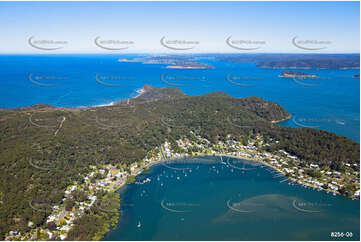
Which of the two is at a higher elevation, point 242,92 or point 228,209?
point 242,92

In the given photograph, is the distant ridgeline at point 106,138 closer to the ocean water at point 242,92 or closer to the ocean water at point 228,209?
the ocean water at point 228,209

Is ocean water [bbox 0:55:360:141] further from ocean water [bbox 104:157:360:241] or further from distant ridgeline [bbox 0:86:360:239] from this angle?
ocean water [bbox 104:157:360:241]

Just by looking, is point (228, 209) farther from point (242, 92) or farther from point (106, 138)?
point (242, 92)

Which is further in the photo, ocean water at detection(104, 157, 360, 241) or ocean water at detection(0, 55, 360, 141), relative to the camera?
ocean water at detection(0, 55, 360, 141)

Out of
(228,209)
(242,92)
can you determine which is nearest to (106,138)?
(228,209)

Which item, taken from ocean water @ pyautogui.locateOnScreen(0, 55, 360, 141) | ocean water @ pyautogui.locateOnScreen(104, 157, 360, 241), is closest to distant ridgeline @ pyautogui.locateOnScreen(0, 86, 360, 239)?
ocean water @ pyautogui.locateOnScreen(104, 157, 360, 241)

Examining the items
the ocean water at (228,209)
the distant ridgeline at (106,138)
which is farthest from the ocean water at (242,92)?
the ocean water at (228,209)

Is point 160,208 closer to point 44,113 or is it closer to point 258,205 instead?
point 258,205
